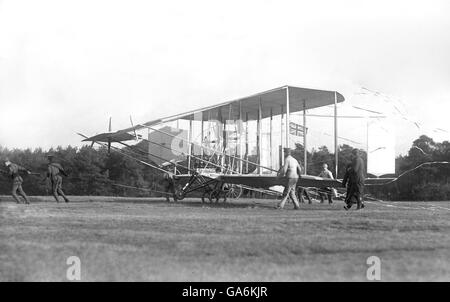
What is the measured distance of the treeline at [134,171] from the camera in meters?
24.3

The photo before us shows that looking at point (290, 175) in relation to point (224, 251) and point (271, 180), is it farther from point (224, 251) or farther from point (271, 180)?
point (224, 251)

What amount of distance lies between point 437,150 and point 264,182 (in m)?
15.9

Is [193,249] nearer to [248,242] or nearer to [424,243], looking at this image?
[248,242]

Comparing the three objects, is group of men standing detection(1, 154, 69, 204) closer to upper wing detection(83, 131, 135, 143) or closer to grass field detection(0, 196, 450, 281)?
upper wing detection(83, 131, 135, 143)

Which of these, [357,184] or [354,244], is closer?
[354,244]

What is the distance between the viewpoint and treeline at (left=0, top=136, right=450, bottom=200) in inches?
957

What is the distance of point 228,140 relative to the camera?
63.8 ft

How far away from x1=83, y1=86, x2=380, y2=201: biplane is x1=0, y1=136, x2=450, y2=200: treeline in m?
1.35

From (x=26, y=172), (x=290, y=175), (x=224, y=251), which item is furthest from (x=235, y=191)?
(x=224, y=251)

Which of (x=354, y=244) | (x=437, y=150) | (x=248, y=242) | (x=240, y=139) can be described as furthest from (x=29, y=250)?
(x=437, y=150)

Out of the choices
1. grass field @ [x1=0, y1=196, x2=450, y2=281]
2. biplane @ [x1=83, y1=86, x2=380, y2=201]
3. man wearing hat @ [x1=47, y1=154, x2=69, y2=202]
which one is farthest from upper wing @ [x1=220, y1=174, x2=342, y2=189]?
grass field @ [x1=0, y1=196, x2=450, y2=281]

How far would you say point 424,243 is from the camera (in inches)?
253
